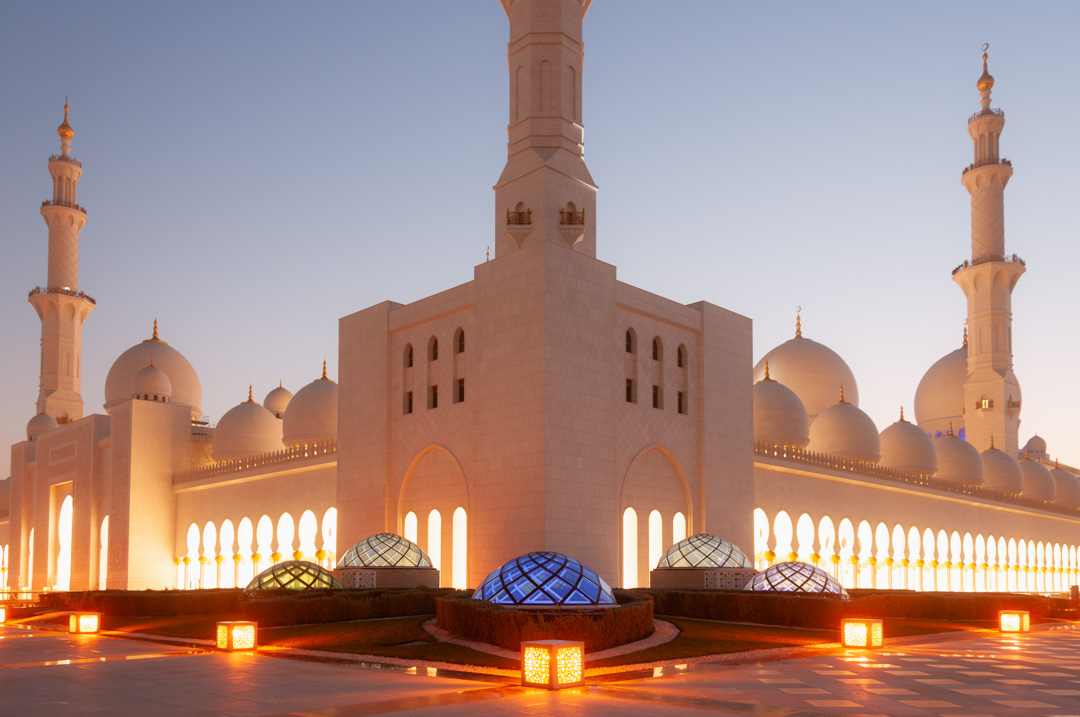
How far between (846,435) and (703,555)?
19.3 m

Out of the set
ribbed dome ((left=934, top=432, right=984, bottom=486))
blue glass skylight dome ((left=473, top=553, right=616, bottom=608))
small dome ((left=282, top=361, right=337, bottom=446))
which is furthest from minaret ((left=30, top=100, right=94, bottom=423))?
ribbed dome ((left=934, top=432, right=984, bottom=486))

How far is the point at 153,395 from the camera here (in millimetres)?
44531

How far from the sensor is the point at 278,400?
51.1m

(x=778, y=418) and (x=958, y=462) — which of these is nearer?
(x=778, y=418)

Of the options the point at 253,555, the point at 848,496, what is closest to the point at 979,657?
the point at 848,496

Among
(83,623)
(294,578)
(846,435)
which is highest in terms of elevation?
(846,435)

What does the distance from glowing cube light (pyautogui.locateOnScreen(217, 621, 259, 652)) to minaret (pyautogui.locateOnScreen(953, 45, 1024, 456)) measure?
134 ft

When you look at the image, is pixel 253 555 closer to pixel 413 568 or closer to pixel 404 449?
pixel 404 449

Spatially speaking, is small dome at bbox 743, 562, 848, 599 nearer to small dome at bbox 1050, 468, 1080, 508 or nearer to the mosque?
the mosque

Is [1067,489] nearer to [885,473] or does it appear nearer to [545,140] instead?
[885,473]

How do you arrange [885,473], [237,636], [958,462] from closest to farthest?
[237,636]
[885,473]
[958,462]

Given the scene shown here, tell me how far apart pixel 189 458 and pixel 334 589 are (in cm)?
2285

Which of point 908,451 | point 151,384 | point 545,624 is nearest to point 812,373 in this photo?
point 908,451

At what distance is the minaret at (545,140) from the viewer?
2606cm
